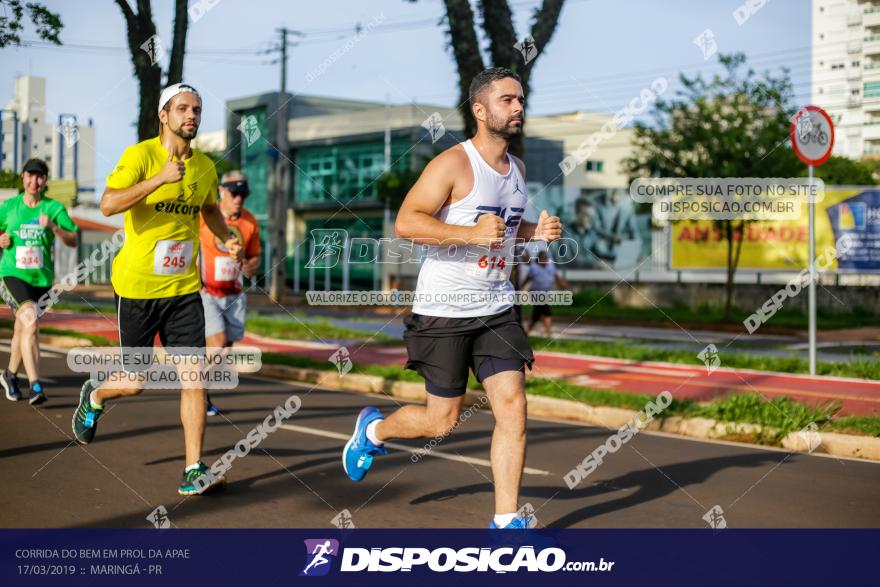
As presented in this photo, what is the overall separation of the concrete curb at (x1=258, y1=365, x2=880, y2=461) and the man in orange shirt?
8.53ft

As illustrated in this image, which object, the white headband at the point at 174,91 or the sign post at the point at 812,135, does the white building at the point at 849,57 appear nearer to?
the sign post at the point at 812,135

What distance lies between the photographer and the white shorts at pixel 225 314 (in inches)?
337

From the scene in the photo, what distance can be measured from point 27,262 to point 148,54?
5.68m

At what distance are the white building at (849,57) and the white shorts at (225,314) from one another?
65486 mm

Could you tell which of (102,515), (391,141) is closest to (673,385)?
(102,515)

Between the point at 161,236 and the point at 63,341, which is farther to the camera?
the point at 63,341

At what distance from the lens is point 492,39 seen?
12984mm

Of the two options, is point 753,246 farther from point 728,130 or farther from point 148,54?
point 148,54

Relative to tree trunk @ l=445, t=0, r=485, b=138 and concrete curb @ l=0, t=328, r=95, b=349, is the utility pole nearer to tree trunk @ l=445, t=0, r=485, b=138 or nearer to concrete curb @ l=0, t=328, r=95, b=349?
concrete curb @ l=0, t=328, r=95, b=349

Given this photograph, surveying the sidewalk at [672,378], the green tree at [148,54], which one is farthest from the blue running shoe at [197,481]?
the green tree at [148,54]

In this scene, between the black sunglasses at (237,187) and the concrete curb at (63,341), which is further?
the concrete curb at (63,341)

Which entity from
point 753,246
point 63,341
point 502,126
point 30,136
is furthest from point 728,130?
point 30,136

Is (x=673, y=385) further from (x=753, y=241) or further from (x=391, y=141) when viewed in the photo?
(x=391, y=141)

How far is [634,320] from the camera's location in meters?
26.4
